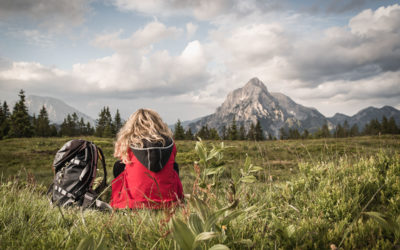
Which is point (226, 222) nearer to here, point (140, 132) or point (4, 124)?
point (140, 132)

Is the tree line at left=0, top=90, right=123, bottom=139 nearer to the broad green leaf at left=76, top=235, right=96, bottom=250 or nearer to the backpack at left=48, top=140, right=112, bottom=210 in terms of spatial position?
the backpack at left=48, top=140, right=112, bottom=210

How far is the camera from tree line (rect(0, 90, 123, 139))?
50.0m

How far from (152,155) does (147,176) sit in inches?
19.3

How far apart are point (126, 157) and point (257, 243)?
133 inches

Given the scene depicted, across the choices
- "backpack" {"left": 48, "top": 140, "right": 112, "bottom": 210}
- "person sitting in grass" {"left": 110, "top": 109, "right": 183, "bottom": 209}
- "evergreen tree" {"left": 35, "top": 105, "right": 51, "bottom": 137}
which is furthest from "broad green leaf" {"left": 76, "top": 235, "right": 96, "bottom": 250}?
"evergreen tree" {"left": 35, "top": 105, "right": 51, "bottom": 137}

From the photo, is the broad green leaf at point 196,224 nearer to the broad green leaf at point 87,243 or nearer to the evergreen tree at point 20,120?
the broad green leaf at point 87,243

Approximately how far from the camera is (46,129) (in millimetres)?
64375

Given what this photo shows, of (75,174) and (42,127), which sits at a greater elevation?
(42,127)

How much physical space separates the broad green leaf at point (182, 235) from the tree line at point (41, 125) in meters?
60.5

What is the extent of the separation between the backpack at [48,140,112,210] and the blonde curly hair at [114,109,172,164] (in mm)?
588

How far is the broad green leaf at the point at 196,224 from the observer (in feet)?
4.51

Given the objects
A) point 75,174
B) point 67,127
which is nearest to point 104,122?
point 67,127

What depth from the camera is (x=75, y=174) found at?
456 cm

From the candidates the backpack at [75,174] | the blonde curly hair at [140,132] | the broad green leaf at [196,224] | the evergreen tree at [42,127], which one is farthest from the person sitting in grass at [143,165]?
the evergreen tree at [42,127]
